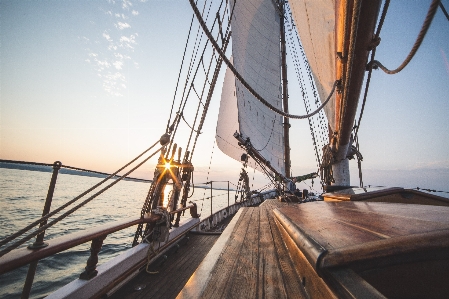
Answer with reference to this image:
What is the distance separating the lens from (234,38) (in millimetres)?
10320

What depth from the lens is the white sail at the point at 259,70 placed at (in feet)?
35.9

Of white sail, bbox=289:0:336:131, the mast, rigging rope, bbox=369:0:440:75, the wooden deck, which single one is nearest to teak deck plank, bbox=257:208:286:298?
the wooden deck

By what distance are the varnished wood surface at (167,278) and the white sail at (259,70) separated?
7.36 m

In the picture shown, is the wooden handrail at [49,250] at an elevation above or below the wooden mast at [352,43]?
below

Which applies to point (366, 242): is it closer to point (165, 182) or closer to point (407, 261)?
point (407, 261)

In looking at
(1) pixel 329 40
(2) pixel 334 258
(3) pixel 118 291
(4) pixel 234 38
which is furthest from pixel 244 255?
(4) pixel 234 38

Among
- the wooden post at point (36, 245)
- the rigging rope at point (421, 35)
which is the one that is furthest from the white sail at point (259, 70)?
the wooden post at point (36, 245)

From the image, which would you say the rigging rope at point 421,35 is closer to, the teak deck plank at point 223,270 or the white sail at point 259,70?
the teak deck plank at point 223,270

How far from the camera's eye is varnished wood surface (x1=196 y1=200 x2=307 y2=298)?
99cm

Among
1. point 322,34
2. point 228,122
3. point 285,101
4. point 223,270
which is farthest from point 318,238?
point 228,122

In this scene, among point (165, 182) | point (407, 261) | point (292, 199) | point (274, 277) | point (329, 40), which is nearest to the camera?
point (407, 261)

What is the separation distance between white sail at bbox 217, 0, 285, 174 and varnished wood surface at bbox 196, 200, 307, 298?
852 cm

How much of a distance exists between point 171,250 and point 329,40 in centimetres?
382

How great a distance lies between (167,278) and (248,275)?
179cm
